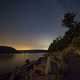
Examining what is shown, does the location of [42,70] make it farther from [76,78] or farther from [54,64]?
[76,78]

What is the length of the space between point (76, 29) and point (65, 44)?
1.05m

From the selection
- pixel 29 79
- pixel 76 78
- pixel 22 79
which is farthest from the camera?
pixel 22 79

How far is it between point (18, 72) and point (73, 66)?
3.96 meters

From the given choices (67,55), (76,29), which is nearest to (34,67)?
(67,55)

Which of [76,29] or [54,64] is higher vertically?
[76,29]

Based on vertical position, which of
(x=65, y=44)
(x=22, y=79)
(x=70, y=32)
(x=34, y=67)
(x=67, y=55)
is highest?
(x=70, y=32)

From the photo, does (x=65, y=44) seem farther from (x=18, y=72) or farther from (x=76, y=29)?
(x=18, y=72)

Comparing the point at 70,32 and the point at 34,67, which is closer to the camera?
the point at 70,32

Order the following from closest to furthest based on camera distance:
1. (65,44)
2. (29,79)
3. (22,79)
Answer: (65,44) < (29,79) < (22,79)

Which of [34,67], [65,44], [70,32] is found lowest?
[34,67]

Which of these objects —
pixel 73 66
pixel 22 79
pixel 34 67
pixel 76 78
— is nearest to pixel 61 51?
pixel 73 66

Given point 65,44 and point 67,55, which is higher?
point 65,44

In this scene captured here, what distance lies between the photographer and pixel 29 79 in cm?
986

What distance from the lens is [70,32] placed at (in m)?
9.66
